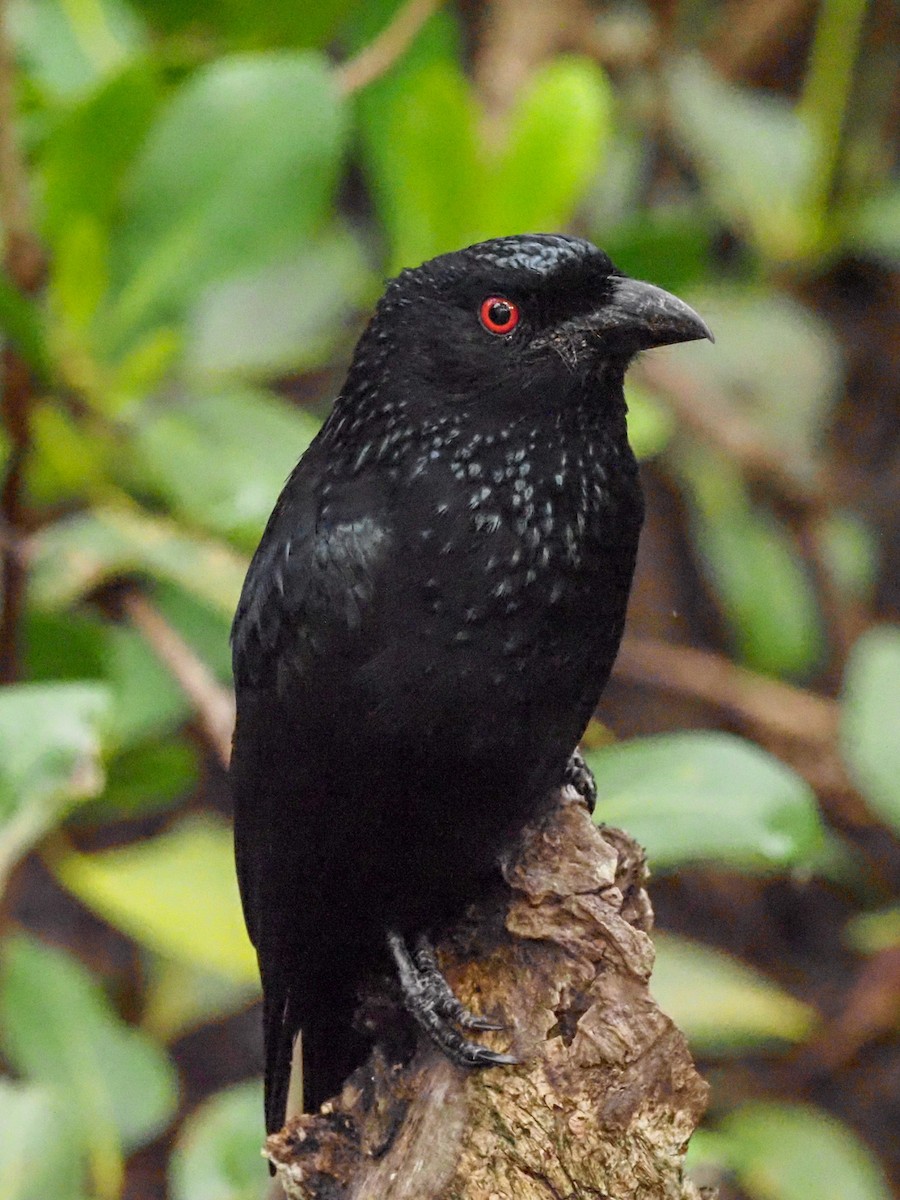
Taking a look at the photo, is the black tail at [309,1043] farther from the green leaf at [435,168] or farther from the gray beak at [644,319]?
the green leaf at [435,168]

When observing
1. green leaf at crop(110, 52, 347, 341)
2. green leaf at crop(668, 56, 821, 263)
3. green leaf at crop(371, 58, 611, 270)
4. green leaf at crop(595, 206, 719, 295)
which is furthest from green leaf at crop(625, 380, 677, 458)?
green leaf at crop(668, 56, 821, 263)

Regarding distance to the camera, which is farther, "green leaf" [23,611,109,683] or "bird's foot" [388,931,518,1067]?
"green leaf" [23,611,109,683]

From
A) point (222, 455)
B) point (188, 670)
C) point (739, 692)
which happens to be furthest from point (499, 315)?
point (739, 692)

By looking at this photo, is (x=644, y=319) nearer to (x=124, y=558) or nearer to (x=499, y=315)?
(x=499, y=315)

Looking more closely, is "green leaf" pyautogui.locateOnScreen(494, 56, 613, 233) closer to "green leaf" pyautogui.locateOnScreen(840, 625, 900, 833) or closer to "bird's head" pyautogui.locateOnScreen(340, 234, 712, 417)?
"green leaf" pyautogui.locateOnScreen(840, 625, 900, 833)

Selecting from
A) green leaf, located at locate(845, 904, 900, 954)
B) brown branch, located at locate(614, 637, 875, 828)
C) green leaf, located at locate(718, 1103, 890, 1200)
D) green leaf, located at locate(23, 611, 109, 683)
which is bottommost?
green leaf, located at locate(718, 1103, 890, 1200)

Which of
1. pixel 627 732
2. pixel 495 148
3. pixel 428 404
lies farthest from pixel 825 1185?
pixel 495 148

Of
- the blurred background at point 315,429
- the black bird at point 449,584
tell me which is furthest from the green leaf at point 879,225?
the black bird at point 449,584
